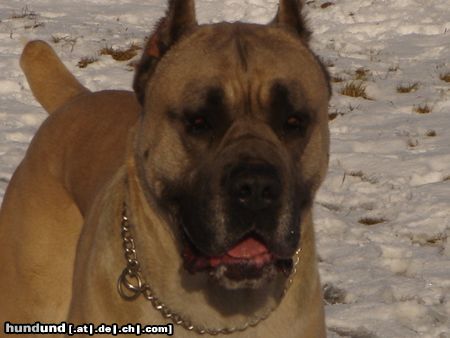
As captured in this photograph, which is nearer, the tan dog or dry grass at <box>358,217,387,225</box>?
the tan dog

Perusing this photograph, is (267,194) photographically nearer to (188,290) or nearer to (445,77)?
(188,290)

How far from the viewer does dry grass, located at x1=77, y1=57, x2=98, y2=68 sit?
27.8 ft

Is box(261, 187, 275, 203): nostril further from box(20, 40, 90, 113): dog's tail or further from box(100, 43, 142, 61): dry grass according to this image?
box(100, 43, 142, 61): dry grass

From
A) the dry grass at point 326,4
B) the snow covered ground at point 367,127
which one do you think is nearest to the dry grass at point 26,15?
the snow covered ground at point 367,127

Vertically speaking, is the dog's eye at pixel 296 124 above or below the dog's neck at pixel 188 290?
above

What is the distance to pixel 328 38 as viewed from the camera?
963 centimetres

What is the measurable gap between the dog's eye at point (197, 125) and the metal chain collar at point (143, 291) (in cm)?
40

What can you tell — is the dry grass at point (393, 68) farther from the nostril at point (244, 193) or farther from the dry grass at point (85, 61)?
the nostril at point (244, 193)

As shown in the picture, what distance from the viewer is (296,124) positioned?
3146 millimetres

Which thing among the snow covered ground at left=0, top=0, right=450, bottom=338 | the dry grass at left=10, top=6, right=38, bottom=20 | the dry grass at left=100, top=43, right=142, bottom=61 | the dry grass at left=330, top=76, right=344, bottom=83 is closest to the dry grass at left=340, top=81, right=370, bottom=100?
the snow covered ground at left=0, top=0, right=450, bottom=338

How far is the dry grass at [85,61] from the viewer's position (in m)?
8.46

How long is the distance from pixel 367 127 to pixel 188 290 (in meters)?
4.32

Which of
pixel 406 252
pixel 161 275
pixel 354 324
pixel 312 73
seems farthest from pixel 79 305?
pixel 406 252

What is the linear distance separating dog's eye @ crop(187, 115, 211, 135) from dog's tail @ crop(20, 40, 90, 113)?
1.41 m
